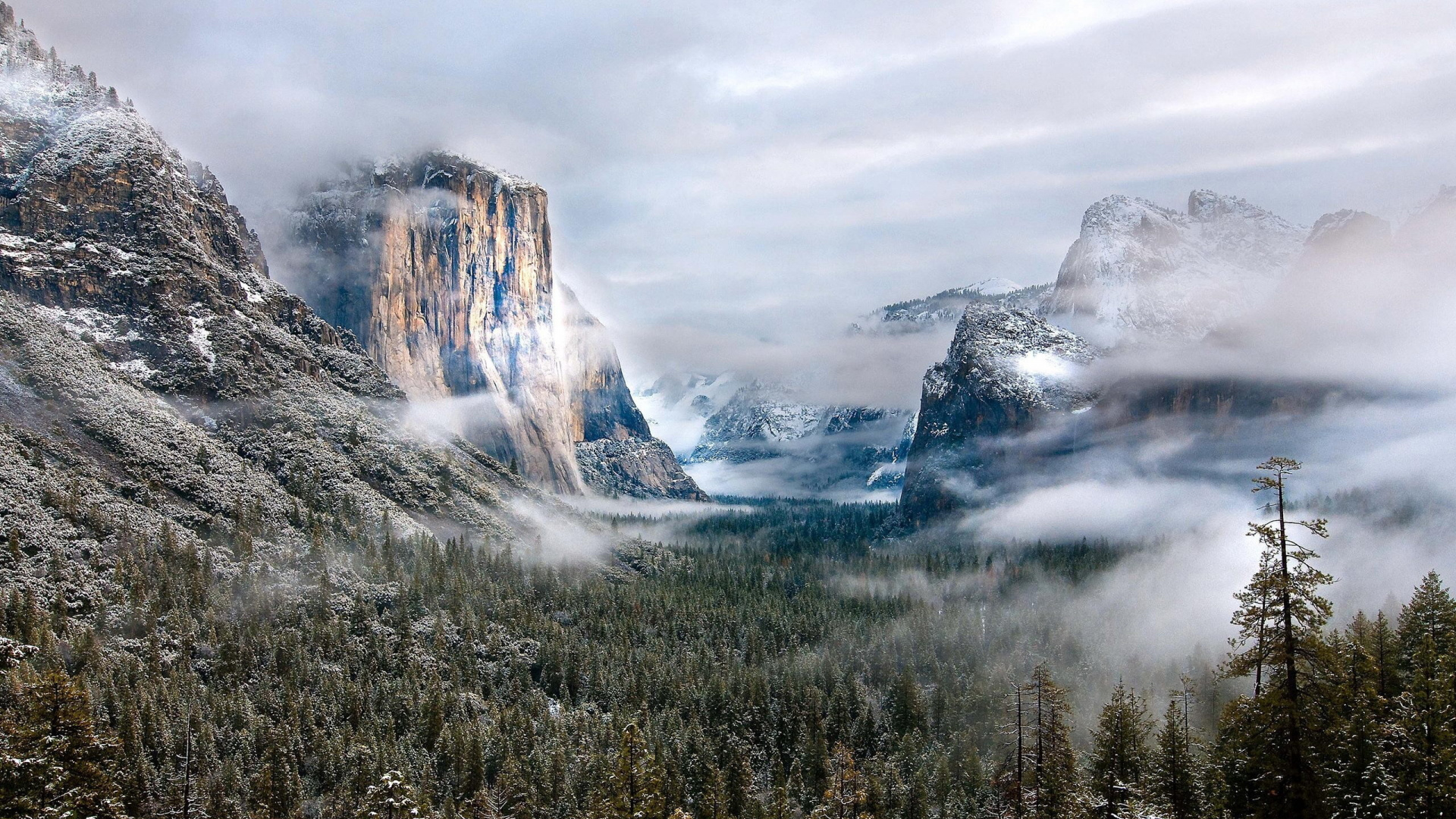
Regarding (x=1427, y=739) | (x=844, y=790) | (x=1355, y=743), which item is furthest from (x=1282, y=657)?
(x=844, y=790)

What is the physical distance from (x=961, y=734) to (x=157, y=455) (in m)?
136

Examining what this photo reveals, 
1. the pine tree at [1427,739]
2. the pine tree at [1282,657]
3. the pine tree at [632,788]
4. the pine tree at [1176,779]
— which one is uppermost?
the pine tree at [1282,657]

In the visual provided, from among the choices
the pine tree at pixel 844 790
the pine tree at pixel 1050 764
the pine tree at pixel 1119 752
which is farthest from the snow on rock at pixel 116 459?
the pine tree at pixel 1050 764

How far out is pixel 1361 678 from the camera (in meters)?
58.7

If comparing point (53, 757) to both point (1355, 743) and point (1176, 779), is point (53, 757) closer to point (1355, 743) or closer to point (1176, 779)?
point (1176, 779)

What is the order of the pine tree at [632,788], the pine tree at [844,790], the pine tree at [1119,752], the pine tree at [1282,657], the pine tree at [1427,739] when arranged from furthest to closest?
the pine tree at [1119,752] → the pine tree at [844,790] → the pine tree at [632,788] → the pine tree at [1427,739] → the pine tree at [1282,657]

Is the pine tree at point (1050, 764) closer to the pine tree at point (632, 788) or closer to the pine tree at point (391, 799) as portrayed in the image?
the pine tree at point (632, 788)

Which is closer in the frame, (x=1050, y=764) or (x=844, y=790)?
(x=844, y=790)

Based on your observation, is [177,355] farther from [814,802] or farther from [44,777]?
[44,777]

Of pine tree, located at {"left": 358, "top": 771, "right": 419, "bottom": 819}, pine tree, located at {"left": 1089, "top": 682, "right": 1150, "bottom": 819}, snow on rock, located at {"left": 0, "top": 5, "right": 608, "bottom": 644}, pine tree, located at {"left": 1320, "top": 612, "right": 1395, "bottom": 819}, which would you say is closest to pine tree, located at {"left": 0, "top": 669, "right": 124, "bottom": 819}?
pine tree, located at {"left": 358, "top": 771, "right": 419, "bottom": 819}

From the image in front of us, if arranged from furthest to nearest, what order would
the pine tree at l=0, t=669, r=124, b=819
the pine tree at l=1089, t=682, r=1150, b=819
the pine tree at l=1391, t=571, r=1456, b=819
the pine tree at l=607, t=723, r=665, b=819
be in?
the pine tree at l=1089, t=682, r=1150, b=819, the pine tree at l=607, t=723, r=665, b=819, the pine tree at l=0, t=669, r=124, b=819, the pine tree at l=1391, t=571, r=1456, b=819

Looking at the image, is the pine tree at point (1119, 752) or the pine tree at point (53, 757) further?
the pine tree at point (1119, 752)

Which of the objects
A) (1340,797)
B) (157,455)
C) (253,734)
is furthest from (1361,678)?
(157,455)

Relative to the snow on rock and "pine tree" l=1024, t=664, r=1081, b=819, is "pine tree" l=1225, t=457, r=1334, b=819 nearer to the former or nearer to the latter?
"pine tree" l=1024, t=664, r=1081, b=819
